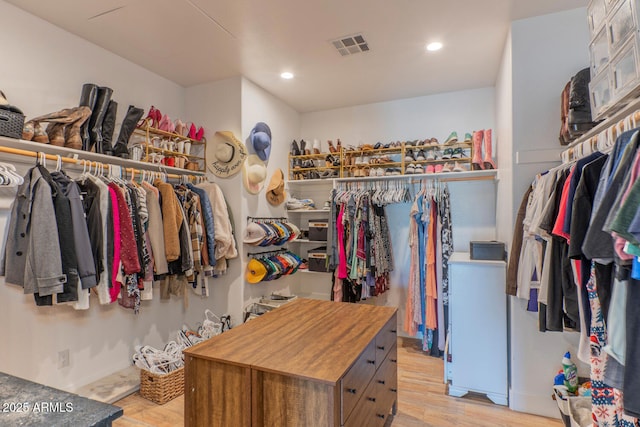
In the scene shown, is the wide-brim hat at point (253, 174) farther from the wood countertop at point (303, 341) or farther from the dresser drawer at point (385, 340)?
the dresser drawer at point (385, 340)

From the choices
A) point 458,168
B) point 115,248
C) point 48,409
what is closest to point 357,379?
point 48,409

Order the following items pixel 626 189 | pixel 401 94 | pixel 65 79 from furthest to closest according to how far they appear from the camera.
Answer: pixel 401 94 → pixel 65 79 → pixel 626 189

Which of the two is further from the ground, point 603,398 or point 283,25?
point 283,25

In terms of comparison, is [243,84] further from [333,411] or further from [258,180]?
[333,411]

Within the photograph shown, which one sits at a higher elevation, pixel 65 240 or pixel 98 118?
pixel 98 118

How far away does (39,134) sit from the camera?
2.11 metres

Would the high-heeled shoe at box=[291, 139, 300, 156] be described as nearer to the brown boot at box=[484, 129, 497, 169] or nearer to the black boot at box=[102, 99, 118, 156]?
the black boot at box=[102, 99, 118, 156]

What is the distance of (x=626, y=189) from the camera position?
3.04 feet

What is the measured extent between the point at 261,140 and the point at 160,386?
226 cm

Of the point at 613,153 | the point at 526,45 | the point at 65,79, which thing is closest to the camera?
the point at 613,153

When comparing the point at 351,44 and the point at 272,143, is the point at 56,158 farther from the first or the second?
the point at 351,44

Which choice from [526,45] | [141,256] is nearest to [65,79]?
[141,256]

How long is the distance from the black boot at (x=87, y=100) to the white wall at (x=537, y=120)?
10.0 feet

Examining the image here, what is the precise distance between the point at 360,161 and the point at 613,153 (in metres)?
2.77
